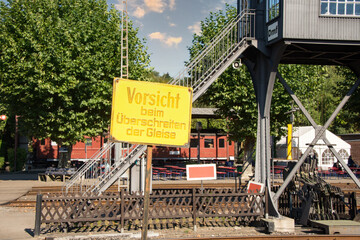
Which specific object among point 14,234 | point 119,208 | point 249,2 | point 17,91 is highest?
point 249,2

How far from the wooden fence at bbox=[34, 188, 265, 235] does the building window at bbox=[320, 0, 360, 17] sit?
7006mm

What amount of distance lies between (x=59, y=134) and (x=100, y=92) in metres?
4.20

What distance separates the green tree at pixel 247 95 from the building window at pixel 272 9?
12.5 meters

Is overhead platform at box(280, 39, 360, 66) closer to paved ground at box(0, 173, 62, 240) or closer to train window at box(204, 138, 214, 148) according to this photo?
paved ground at box(0, 173, 62, 240)

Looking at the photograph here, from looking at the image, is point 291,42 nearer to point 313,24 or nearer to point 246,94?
point 313,24

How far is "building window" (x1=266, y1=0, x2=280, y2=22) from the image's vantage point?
475 inches

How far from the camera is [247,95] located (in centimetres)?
2545

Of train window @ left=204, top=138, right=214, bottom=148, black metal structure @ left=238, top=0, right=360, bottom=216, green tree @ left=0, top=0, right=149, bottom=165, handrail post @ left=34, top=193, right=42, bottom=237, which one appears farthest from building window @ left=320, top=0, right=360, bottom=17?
train window @ left=204, top=138, right=214, bottom=148

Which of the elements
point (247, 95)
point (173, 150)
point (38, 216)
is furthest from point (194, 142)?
point (38, 216)

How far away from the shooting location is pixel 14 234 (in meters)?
10.9

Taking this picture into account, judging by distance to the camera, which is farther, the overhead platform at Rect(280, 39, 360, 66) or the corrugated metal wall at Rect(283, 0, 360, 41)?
the overhead platform at Rect(280, 39, 360, 66)

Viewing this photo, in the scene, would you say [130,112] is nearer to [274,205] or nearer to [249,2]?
[274,205]

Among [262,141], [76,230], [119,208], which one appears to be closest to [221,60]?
[262,141]

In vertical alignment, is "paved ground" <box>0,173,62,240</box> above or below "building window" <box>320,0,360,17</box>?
below
